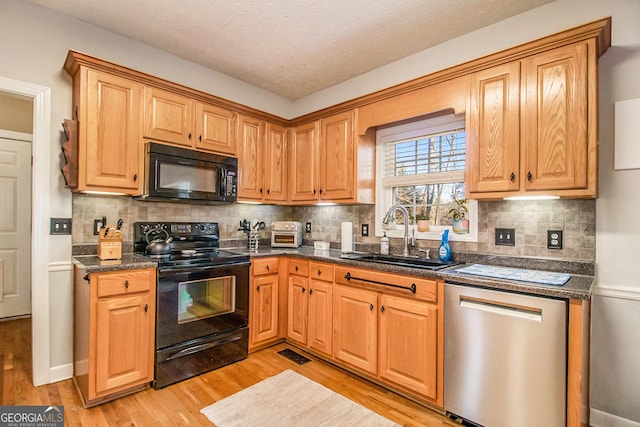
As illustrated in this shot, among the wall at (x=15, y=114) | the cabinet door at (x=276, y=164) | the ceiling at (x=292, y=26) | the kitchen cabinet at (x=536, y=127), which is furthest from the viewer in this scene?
the wall at (x=15, y=114)

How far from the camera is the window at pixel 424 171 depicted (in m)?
2.65

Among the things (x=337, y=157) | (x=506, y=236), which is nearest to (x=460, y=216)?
(x=506, y=236)

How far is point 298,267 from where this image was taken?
2957 millimetres

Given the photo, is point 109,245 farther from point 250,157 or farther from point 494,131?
point 494,131

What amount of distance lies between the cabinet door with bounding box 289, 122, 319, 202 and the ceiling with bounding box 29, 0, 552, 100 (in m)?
0.65

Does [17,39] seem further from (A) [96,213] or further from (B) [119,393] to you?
(B) [119,393]

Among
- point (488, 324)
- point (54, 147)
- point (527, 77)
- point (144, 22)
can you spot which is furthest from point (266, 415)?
point (144, 22)

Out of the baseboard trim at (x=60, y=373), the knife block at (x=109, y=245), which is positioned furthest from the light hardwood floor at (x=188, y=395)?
Result: the knife block at (x=109, y=245)

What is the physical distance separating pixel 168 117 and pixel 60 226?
1157 millimetres

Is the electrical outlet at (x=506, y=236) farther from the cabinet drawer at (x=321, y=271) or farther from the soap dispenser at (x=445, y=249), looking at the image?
the cabinet drawer at (x=321, y=271)

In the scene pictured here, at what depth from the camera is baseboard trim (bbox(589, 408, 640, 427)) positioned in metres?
1.83

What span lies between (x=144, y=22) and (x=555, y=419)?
11.9ft

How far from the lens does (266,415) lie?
201cm

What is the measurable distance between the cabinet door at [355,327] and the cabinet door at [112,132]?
6.11 feet
